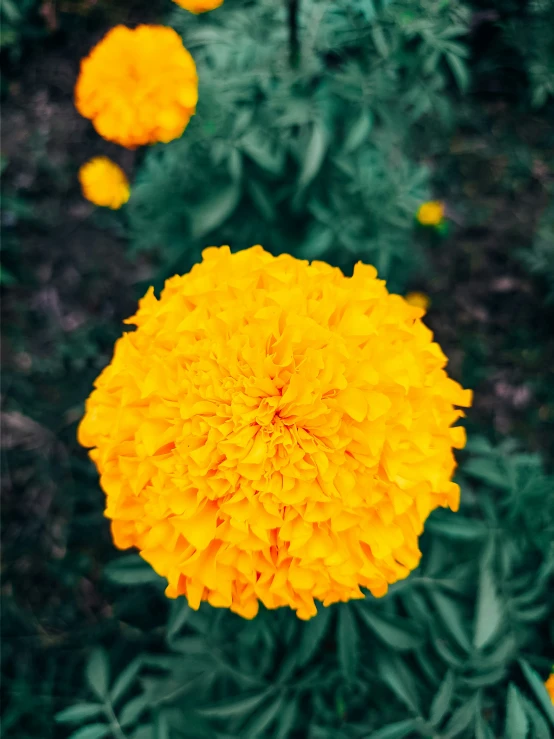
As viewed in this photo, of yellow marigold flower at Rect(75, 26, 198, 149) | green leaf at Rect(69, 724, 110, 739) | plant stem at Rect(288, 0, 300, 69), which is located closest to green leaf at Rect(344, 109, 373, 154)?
plant stem at Rect(288, 0, 300, 69)

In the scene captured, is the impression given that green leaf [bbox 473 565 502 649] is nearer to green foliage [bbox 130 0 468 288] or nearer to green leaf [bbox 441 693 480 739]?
green leaf [bbox 441 693 480 739]

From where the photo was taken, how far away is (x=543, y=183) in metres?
3.06

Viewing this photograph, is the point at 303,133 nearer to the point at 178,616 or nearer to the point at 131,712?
the point at 178,616

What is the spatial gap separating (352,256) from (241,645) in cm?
160

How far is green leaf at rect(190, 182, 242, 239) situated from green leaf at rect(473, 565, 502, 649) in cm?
148

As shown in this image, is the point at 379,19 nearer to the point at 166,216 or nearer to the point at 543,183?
the point at 166,216

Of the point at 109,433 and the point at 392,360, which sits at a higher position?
the point at 392,360

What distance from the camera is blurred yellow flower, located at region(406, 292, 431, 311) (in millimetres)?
2648

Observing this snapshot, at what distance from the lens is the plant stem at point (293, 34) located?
168 centimetres

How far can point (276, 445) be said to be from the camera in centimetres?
114

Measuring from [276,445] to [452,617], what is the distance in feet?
2.74

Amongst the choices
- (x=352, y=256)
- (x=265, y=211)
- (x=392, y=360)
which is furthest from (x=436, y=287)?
(x=392, y=360)

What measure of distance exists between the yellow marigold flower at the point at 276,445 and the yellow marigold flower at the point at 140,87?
87cm

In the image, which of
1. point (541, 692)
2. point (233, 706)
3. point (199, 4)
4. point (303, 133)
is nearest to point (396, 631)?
point (541, 692)
